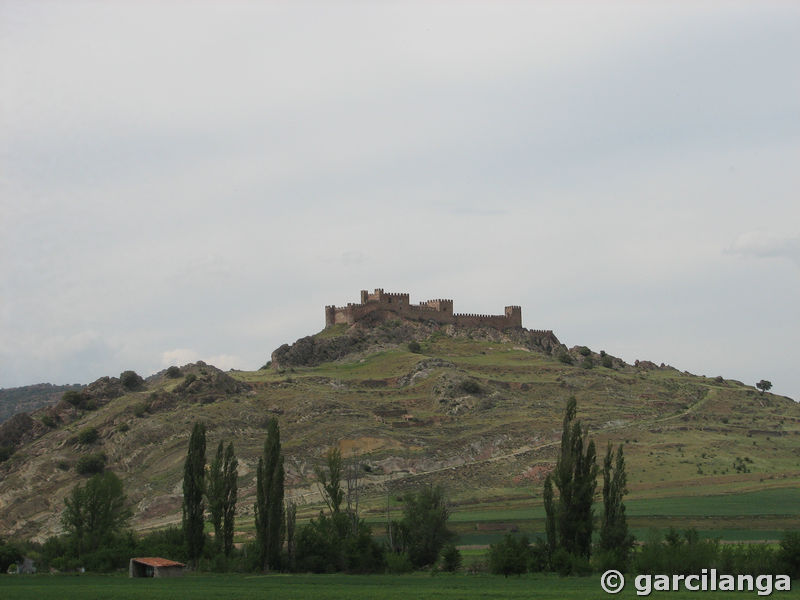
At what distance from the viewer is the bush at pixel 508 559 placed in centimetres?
4488

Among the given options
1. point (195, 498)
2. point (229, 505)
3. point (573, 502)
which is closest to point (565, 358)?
point (229, 505)

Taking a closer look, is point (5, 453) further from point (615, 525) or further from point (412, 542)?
point (615, 525)

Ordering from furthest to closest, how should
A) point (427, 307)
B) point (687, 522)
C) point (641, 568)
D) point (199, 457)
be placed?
point (427, 307) < point (687, 522) < point (199, 457) < point (641, 568)

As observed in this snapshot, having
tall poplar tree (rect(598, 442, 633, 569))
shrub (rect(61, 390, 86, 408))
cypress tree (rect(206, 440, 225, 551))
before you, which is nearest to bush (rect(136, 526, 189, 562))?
cypress tree (rect(206, 440, 225, 551))

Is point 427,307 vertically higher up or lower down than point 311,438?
higher up

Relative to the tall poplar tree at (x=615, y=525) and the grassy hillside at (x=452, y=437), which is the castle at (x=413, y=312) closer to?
the grassy hillside at (x=452, y=437)

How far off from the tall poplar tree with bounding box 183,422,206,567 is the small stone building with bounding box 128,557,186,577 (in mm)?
3501

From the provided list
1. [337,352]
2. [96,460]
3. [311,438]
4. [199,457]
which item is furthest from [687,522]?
[337,352]

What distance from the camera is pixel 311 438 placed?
298 ft

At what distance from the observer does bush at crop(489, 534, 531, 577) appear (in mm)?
44875

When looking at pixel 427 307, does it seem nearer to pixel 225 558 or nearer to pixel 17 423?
pixel 17 423

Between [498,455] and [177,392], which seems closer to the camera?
[498,455]

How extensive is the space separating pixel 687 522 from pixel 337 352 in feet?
225

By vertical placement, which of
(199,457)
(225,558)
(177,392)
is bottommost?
(225,558)
